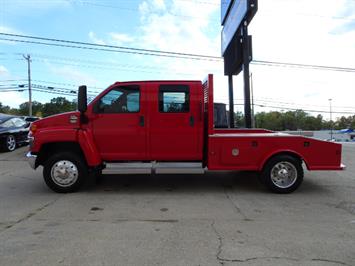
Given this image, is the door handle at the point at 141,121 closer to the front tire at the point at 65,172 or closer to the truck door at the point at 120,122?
the truck door at the point at 120,122

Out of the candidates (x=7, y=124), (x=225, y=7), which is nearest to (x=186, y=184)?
(x=7, y=124)

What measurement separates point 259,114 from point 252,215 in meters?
129

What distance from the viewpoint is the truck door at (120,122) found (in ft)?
23.2

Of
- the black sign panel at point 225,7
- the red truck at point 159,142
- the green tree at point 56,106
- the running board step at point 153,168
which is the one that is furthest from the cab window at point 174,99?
the green tree at point 56,106

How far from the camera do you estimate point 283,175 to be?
707cm

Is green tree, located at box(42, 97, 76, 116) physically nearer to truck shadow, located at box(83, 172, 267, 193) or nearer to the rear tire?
the rear tire

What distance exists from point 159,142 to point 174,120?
1.82 feet

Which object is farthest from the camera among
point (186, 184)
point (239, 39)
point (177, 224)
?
point (239, 39)

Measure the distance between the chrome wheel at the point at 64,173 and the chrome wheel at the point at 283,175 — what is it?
Result: 406 centimetres

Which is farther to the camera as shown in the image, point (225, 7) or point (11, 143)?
point (225, 7)

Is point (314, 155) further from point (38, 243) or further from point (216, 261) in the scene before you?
point (38, 243)

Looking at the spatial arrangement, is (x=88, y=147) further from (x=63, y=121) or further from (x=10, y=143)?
(x=10, y=143)

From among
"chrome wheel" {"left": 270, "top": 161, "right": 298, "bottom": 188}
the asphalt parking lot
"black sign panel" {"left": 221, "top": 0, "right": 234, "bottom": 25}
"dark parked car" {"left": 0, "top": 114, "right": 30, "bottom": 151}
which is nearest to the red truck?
"chrome wheel" {"left": 270, "top": 161, "right": 298, "bottom": 188}

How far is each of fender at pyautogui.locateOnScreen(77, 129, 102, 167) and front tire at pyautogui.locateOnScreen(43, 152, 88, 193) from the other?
0.22m
